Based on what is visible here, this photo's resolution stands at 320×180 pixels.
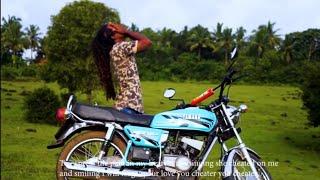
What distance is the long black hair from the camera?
7.07 meters

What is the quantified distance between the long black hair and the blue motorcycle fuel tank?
140cm

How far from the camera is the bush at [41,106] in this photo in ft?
93.3

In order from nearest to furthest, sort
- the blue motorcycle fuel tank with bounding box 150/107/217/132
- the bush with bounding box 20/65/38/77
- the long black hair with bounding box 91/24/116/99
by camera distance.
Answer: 1. the blue motorcycle fuel tank with bounding box 150/107/217/132
2. the long black hair with bounding box 91/24/116/99
3. the bush with bounding box 20/65/38/77

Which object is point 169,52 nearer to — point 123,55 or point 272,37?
point 272,37

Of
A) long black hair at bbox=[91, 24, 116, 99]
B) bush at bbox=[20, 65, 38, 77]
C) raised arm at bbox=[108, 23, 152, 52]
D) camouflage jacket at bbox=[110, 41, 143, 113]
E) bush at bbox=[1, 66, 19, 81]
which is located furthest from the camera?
bush at bbox=[20, 65, 38, 77]

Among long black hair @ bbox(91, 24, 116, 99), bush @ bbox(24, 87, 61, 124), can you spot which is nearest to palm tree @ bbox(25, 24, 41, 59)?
bush @ bbox(24, 87, 61, 124)

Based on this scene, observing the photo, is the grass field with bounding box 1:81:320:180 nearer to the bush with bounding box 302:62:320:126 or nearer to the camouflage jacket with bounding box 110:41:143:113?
the bush with bounding box 302:62:320:126

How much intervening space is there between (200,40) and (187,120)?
2932 inches

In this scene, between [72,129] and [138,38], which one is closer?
[72,129]

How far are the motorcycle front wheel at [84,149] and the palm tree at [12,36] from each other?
67.6 metres

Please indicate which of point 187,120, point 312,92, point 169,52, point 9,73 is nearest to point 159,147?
point 187,120

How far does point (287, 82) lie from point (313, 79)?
2380 cm

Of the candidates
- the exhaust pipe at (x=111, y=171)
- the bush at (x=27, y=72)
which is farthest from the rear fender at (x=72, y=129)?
the bush at (x=27, y=72)

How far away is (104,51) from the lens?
7.13 metres
